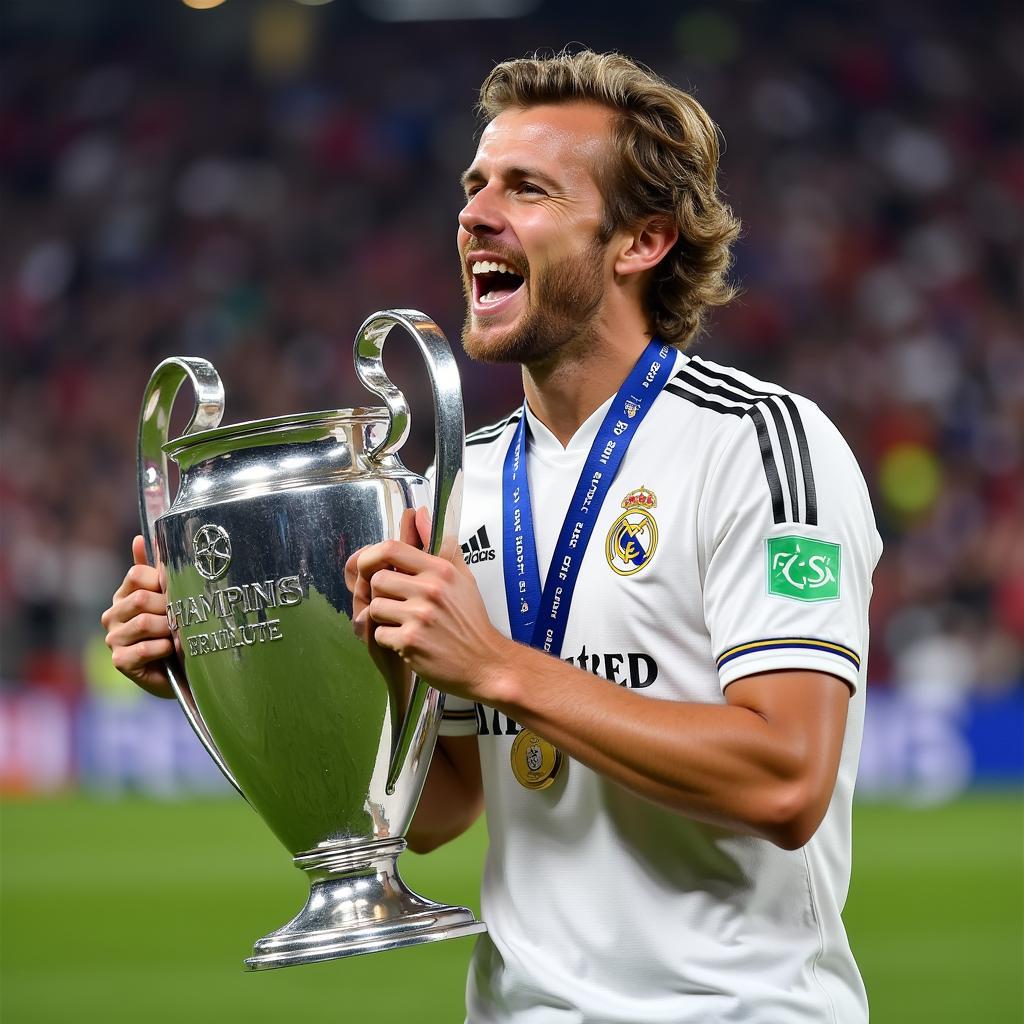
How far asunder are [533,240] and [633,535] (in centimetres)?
43

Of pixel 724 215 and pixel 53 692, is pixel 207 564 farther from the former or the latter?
pixel 53 692

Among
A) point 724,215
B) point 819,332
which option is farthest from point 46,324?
point 724,215

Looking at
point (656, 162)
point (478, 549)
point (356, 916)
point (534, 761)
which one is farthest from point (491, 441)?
point (356, 916)

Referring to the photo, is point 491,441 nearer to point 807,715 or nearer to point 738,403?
point 738,403

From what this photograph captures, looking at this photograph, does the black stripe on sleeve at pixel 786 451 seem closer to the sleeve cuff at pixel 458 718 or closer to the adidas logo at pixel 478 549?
the adidas logo at pixel 478 549

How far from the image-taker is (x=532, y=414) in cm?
242

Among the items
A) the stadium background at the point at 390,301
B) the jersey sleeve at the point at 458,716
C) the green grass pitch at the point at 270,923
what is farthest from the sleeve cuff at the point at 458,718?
the stadium background at the point at 390,301

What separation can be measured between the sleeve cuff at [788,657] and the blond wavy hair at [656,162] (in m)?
0.68

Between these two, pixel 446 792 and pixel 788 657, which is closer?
pixel 788 657

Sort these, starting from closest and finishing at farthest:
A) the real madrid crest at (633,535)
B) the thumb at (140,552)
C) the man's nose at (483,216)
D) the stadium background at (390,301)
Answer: the real madrid crest at (633,535)
the man's nose at (483,216)
the thumb at (140,552)
the stadium background at (390,301)

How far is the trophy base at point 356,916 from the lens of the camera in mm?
1971

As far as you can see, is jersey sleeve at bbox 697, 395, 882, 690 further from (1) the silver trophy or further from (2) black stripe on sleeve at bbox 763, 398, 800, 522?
(1) the silver trophy

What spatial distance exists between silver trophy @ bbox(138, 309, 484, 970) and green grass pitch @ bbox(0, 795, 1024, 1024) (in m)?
3.65

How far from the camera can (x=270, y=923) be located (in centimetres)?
724
